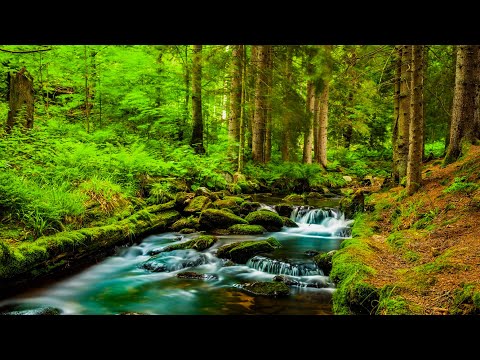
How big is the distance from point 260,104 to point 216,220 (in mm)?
7725

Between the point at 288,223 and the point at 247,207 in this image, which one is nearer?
the point at 288,223

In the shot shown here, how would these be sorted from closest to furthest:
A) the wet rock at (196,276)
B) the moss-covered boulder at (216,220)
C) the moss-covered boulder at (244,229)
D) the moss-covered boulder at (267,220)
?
the wet rock at (196,276) → the moss-covered boulder at (244,229) → the moss-covered boulder at (216,220) → the moss-covered boulder at (267,220)

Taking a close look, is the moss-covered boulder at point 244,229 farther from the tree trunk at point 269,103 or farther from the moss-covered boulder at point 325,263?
the tree trunk at point 269,103

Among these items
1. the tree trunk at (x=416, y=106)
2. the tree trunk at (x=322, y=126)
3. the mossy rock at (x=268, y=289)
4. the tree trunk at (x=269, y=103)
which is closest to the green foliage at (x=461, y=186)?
the tree trunk at (x=416, y=106)

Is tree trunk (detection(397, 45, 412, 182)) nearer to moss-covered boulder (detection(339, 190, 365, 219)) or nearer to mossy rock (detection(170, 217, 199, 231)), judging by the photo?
moss-covered boulder (detection(339, 190, 365, 219))

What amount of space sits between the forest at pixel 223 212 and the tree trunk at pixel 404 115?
4 centimetres

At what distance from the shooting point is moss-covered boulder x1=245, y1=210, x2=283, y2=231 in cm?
1070

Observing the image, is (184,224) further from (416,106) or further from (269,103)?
(416,106)

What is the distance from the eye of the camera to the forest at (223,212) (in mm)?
5301

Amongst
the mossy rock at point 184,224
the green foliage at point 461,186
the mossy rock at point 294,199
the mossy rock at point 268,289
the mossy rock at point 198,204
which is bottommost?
the mossy rock at point 268,289

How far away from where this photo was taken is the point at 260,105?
16.1 metres

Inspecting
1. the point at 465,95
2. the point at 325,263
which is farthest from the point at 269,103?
the point at 325,263

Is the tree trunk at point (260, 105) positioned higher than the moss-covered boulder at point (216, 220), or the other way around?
the tree trunk at point (260, 105)
